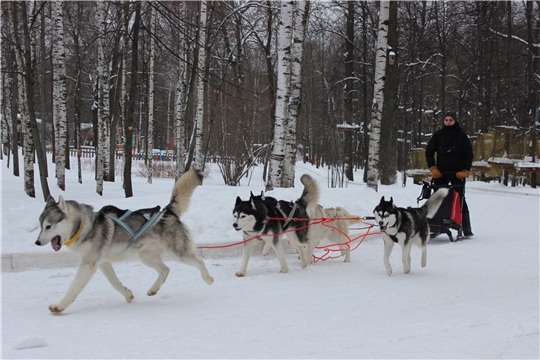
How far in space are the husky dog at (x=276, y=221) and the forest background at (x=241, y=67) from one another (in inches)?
150

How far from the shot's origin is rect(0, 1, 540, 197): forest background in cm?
1137

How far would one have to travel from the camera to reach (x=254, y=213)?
5.87m

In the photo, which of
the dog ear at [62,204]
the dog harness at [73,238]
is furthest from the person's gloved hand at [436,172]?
the dog ear at [62,204]

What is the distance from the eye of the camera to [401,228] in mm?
5895

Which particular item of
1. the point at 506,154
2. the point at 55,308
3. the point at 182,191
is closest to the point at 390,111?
the point at 506,154

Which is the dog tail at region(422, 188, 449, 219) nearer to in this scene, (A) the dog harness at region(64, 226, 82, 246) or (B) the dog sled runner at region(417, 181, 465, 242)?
(B) the dog sled runner at region(417, 181, 465, 242)

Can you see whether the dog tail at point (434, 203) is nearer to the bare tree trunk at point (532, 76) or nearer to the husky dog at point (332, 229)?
the husky dog at point (332, 229)

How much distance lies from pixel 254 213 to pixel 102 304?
6.84 feet

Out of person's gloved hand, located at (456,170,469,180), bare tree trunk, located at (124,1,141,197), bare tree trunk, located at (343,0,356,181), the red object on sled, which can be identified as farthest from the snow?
bare tree trunk, located at (343,0,356,181)

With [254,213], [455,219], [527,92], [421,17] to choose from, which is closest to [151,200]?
[254,213]

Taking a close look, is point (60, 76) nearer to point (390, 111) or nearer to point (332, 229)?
point (332, 229)

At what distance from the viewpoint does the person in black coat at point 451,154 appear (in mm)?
7965

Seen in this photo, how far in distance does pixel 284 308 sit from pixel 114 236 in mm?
1773

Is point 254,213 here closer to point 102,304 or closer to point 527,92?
point 102,304
